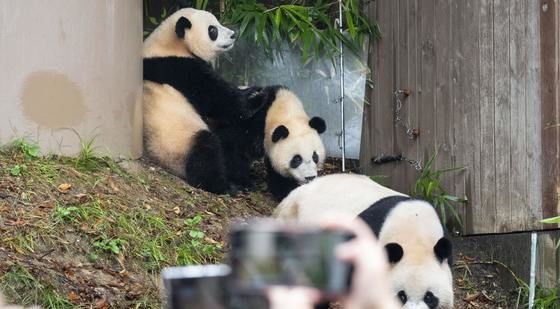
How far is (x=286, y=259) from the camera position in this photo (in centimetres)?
143

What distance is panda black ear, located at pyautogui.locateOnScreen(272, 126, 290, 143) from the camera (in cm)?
745

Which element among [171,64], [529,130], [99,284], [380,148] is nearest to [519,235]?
[529,130]

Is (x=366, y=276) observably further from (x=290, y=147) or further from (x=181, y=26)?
(x=181, y=26)

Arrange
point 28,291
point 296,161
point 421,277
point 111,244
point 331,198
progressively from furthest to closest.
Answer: point 296,161
point 331,198
point 111,244
point 421,277
point 28,291

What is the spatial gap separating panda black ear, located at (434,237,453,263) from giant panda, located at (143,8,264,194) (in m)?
2.57

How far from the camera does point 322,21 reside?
8.19 meters

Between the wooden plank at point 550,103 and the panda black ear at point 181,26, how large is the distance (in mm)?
3038

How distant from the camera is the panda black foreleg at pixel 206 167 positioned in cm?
707

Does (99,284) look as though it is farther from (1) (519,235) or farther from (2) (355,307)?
(2) (355,307)

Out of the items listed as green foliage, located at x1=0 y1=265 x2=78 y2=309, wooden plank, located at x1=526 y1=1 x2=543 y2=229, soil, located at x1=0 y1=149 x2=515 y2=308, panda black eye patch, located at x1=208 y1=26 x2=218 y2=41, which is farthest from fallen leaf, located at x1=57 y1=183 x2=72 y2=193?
wooden plank, located at x1=526 y1=1 x2=543 y2=229

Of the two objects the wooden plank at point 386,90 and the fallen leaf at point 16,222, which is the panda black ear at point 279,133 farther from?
the fallen leaf at point 16,222

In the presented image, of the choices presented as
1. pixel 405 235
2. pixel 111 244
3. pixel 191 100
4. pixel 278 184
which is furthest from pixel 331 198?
pixel 191 100

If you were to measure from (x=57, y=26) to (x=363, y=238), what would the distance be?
5.39m

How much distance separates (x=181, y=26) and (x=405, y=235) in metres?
3.33
